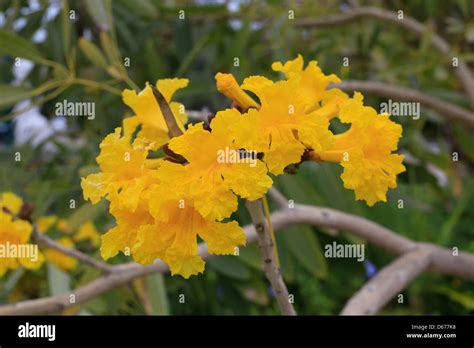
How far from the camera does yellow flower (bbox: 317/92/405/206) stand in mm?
429

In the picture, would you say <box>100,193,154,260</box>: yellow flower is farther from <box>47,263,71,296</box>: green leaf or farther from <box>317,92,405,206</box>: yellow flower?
<box>47,263,71,296</box>: green leaf

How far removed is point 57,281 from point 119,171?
64 centimetres

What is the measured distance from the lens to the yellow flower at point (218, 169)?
383 millimetres

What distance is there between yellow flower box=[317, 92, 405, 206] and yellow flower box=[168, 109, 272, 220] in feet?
0.22

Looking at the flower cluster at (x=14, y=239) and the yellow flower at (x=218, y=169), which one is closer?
the yellow flower at (x=218, y=169)

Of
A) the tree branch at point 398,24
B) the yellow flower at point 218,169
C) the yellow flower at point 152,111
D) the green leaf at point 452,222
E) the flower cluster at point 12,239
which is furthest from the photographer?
the green leaf at point 452,222

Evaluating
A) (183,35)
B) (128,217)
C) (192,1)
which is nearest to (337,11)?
(192,1)

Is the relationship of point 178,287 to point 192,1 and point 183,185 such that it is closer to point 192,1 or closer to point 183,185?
point 192,1

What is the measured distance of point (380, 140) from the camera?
0.44 meters

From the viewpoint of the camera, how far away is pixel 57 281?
1003mm

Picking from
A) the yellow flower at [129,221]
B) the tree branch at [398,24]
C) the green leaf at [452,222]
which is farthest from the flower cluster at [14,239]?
the green leaf at [452,222]
